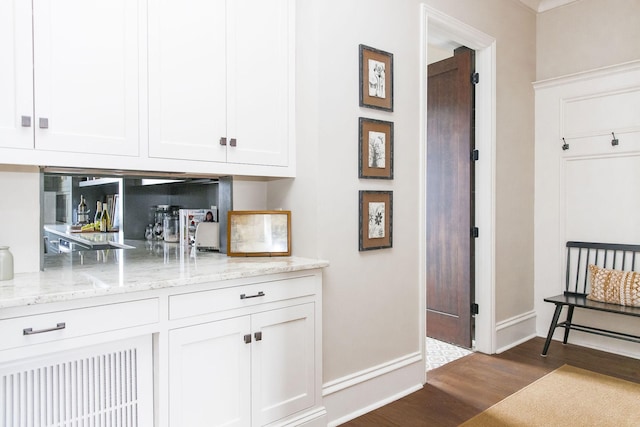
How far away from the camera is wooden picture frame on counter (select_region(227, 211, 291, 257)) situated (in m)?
2.36

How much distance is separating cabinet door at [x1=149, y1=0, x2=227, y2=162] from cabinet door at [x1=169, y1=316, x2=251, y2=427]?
813 millimetres

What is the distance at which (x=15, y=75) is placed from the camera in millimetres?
1570

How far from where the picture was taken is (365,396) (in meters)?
2.57

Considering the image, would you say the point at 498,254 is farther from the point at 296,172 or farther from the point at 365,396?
the point at 296,172

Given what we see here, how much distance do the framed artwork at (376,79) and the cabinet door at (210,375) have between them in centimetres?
148

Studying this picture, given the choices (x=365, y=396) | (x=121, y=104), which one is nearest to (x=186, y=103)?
(x=121, y=104)

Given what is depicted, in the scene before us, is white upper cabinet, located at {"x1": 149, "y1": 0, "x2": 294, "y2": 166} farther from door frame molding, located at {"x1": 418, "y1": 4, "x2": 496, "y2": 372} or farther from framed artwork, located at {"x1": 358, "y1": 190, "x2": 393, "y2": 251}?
door frame molding, located at {"x1": 418, "y1": 4, "x2": 496, "y2": 372}

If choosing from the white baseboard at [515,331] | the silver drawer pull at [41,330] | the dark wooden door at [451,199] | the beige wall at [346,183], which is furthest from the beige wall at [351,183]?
the silver drawer pull at [41,330]

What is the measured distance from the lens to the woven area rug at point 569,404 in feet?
7.93

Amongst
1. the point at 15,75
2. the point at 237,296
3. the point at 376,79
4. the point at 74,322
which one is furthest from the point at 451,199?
the point at 15,75

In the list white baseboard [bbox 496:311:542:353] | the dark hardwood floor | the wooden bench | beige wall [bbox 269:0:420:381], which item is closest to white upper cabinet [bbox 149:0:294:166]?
beige wall [bbox 269:0:420:381]

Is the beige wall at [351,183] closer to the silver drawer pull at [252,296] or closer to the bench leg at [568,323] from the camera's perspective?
the silver drawer pull at [252,296]

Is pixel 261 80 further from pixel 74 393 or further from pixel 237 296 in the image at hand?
pixel 74 393

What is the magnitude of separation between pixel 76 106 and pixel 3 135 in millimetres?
274
